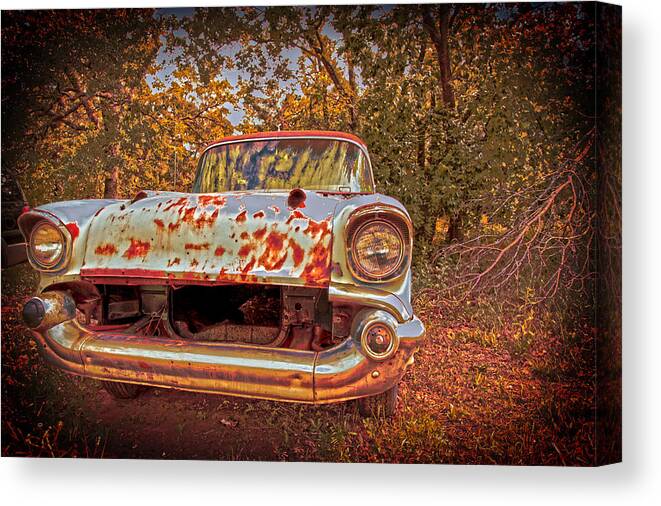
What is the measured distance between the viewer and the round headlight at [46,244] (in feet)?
8.52

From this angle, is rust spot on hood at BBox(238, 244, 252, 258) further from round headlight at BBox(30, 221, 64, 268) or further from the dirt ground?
the dirt ground

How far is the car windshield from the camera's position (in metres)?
3.02

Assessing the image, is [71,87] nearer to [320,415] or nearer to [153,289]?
[153,289]

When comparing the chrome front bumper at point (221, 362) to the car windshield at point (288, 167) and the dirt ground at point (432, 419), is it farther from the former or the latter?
the car windshield at point (288, 167)

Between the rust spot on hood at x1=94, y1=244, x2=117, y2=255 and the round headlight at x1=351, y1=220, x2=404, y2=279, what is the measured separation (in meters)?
1.09

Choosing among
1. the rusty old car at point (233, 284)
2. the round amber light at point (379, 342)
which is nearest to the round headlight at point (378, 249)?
the rusty old car at point (233, 284)

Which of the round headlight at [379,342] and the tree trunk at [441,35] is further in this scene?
the tree trunk at [441,35]

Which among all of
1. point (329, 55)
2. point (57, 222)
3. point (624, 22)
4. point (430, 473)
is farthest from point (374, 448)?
point (624, 22)

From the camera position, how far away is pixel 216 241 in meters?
2.45

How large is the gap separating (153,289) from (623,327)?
2452 mm

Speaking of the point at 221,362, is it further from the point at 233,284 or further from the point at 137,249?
the point at 137,249

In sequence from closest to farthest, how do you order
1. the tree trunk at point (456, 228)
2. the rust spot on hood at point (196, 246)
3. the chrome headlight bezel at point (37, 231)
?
the rust spot on hood at point (196, 246), the chrome headlight bezel at point (37, 231), the tree trunk at point (456, 228)

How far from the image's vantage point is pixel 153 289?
2.85m

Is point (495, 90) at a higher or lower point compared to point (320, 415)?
higher
